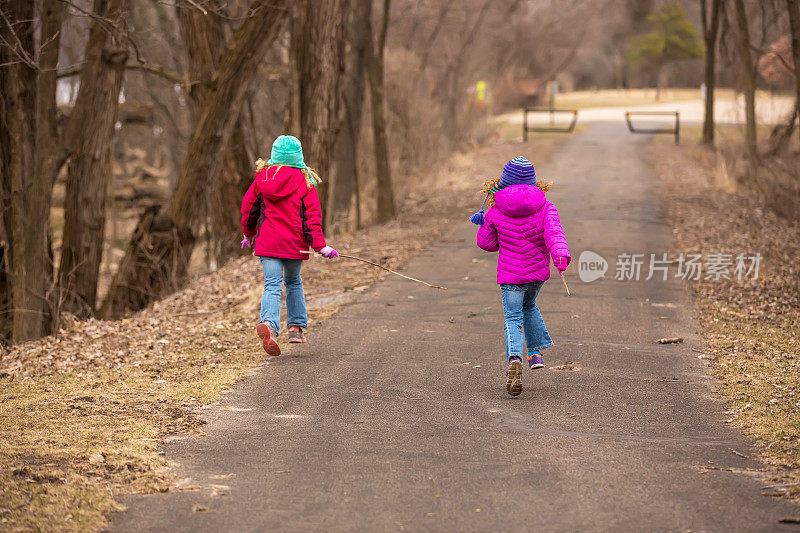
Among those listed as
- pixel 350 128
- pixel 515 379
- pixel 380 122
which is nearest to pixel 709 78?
pixel 350 128

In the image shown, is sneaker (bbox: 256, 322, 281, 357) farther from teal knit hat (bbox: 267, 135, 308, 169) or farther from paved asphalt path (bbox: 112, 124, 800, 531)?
teal knit hat (bbox: 267, 135, 308, 169)

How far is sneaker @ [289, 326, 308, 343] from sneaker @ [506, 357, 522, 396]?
2.30 meters

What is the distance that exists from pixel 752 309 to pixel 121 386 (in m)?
6.68

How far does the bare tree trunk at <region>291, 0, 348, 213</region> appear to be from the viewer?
52.6 feet

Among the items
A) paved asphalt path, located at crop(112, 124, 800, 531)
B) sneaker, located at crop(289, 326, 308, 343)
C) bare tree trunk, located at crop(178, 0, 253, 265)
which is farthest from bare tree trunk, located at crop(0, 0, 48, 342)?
sneaker, located at crop(289, 326, 308, 343)

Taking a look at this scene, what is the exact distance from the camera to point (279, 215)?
830cm

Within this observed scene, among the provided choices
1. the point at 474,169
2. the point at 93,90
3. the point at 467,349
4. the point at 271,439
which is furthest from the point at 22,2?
the point at 474,169

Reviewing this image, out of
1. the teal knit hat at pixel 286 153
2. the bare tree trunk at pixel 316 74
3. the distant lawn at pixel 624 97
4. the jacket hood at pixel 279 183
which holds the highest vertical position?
the distant lawn at pixel 624 97

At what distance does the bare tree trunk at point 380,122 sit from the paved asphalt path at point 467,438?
995 cm

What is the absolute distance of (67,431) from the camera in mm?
6055

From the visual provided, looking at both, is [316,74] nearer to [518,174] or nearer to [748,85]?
[518,174]

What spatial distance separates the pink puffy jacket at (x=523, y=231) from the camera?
7145mm

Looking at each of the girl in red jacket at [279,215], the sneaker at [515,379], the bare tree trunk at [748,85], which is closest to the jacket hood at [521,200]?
the sneaker at [515,379]

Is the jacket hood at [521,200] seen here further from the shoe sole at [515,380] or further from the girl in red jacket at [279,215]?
the girl in red jacket at [279,215]
